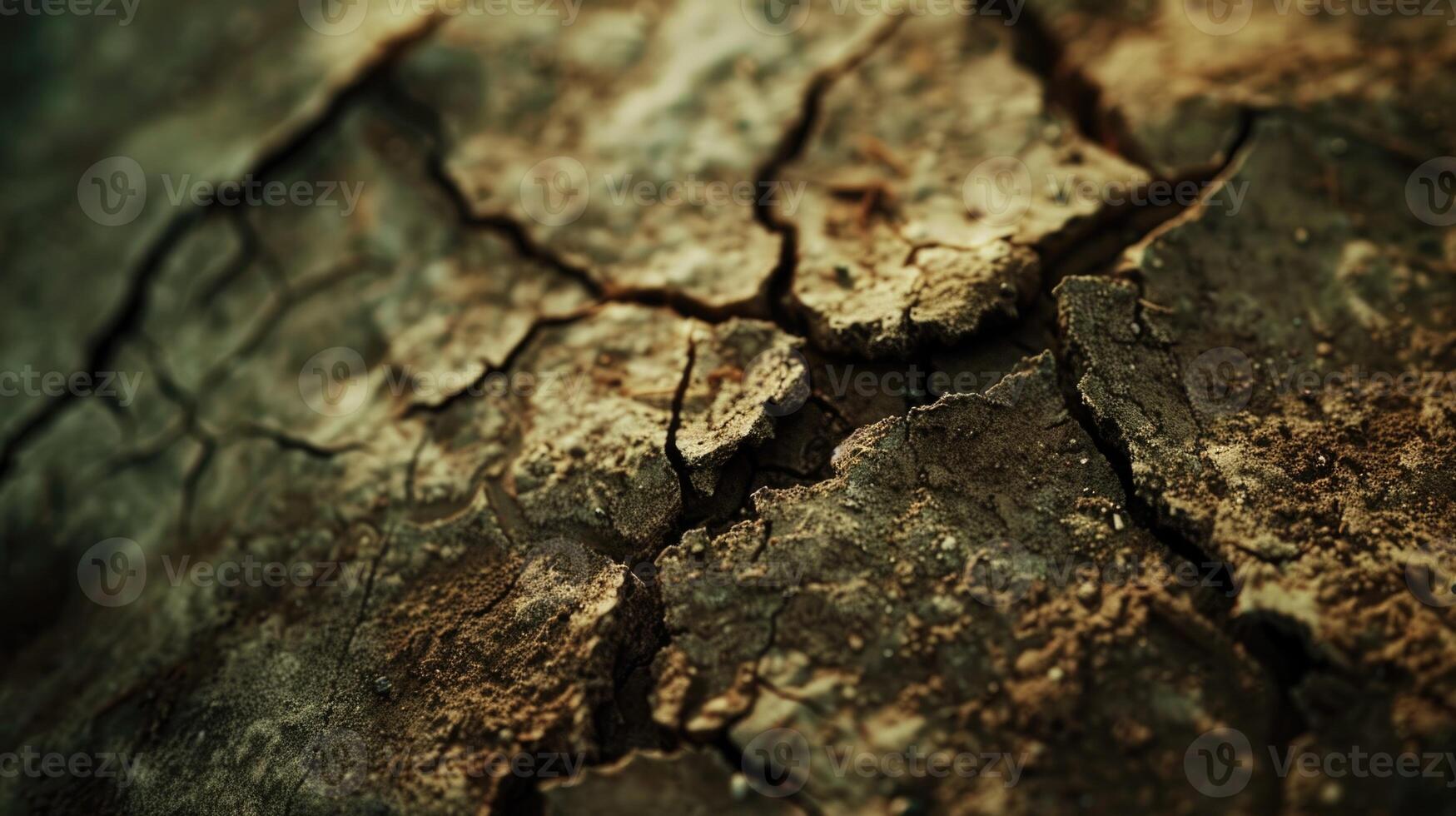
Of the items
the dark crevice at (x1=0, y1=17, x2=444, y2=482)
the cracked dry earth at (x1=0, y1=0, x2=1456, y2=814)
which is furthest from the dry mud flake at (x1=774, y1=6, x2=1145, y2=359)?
the dark crevice at (x1=0, y1=17, x2=444, y2=482)

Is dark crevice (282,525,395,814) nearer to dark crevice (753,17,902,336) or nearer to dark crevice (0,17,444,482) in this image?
dark crevice (753,17,902,336)

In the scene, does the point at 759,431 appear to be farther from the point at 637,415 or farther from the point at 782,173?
the point at 782,173

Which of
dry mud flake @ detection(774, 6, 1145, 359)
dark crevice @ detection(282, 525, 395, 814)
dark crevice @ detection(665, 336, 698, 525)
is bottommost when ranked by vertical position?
dark crevice @ detection(282, 525, 395, 814)

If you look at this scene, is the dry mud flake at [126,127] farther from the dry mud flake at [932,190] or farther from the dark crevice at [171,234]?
the dry mud flake at [932,190]

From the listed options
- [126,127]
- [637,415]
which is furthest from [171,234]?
[637,415]

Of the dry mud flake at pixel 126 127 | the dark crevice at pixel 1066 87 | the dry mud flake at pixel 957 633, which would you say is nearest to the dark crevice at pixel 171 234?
the dry mud flake at pixel 126 127

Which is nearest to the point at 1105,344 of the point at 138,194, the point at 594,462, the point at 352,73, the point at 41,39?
the point at 594,462

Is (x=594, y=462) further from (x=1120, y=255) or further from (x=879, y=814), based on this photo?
(x=1120, y=255)
